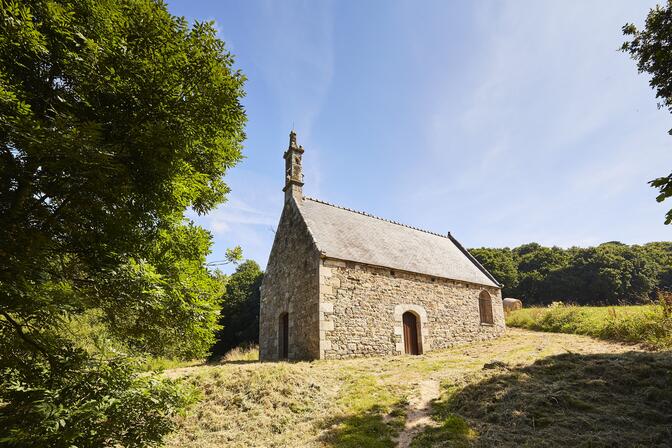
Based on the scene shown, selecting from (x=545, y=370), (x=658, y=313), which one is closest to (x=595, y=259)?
(x=658, y=313)

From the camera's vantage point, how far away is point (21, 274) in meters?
3.24

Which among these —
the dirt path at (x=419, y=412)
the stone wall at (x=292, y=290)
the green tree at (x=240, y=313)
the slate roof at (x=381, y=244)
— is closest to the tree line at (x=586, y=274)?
the slate roof at (x=381, y=244)

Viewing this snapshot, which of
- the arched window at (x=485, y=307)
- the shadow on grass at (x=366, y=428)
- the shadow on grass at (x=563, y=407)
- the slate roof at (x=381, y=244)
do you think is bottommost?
the shadow on grass at (x=366, y=428)

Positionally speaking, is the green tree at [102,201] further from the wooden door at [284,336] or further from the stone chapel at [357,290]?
the wooden door at [284,336]

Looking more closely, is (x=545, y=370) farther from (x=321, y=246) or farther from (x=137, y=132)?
(x=137, y=132)

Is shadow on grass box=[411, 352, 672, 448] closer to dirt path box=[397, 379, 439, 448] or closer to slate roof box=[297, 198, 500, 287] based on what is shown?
dirt path box=[397, 379, 439, 448]

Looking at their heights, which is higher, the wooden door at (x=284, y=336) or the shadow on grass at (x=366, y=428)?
the wooden door at (x=284, y=336)

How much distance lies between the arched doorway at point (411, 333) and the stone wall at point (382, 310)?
22 cm

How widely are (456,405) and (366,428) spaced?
6.21 ft

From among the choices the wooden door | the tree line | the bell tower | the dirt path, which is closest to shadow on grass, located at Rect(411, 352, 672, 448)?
the dirt path

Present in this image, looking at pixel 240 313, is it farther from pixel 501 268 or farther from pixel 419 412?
pixel 419 412

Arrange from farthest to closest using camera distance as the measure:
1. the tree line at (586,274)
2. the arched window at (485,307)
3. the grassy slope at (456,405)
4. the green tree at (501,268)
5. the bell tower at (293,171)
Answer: the green tree at (501,268) → the tree line at (586,274) → the arched window at (485,307) → the bell tower at (293,171) → the grassy slope at (456,405)

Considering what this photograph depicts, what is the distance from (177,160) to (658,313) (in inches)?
612

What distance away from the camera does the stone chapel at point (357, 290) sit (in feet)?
41.1
